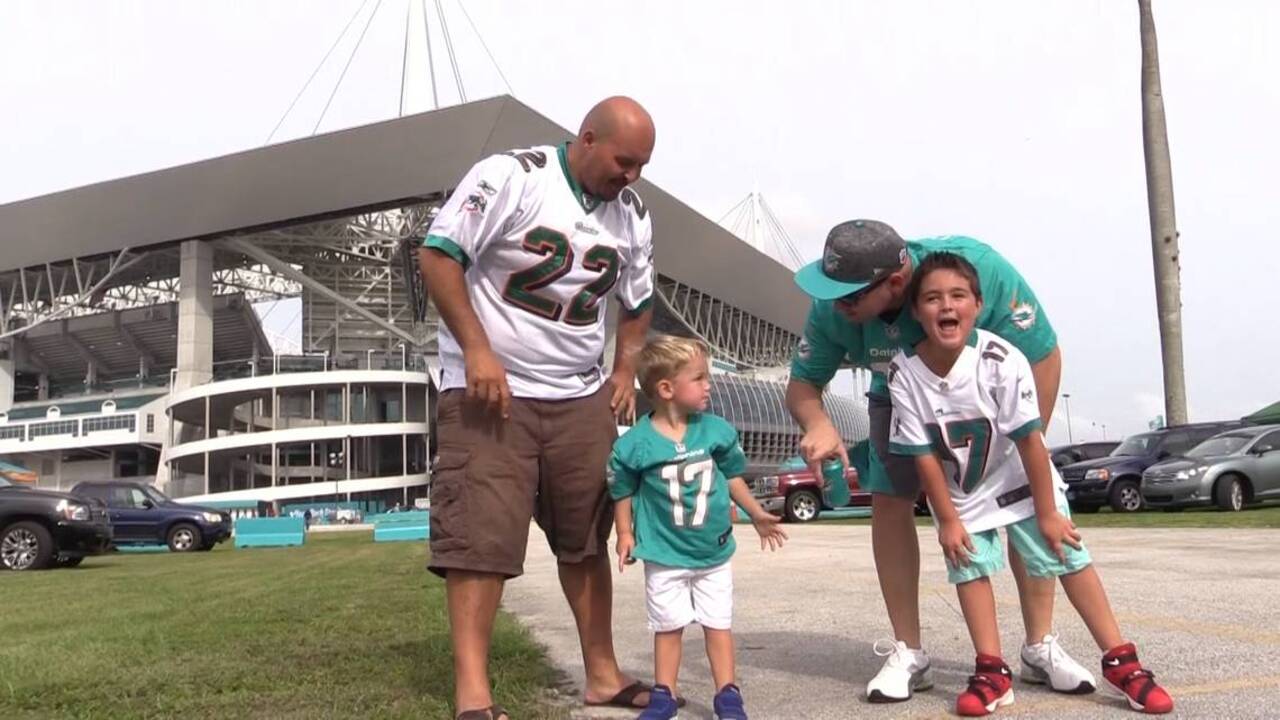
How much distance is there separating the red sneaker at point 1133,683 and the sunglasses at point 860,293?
1.31 m

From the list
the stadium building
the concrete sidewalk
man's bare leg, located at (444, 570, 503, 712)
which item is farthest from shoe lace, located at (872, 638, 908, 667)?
the stadium building

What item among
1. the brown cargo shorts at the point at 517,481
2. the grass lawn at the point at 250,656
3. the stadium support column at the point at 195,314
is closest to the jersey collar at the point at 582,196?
the brown cargo shorts at the point at 517,481

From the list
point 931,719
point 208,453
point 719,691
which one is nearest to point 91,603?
point 719,691

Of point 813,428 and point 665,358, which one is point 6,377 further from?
point 813,428

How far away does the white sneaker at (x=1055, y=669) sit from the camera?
309 centimetres

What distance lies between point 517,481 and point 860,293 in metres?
1.26

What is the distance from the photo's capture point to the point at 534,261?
3.21 metres

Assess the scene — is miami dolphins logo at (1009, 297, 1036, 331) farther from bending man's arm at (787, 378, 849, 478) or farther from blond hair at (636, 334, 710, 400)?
blond hair at (636, 334, 710, 400)

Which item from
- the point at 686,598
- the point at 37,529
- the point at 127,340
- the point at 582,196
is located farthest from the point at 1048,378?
the point at 127,340

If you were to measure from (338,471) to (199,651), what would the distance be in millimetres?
58165

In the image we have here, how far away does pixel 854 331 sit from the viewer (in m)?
3.41

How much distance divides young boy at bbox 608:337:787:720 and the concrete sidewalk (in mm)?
269

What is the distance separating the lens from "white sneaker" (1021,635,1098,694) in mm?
3090

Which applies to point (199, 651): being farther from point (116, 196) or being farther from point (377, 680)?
point (116, 196)
